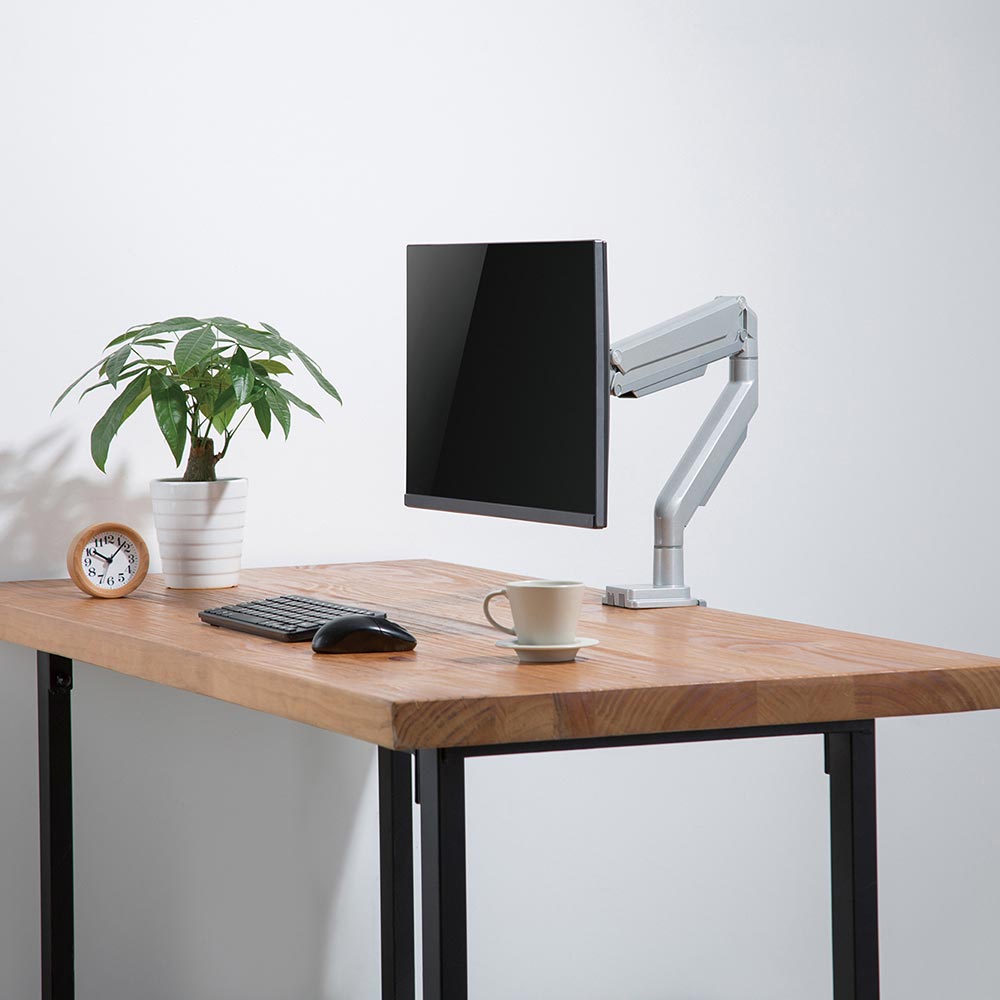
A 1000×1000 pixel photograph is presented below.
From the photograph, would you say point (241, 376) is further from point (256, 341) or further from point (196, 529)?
point (196, 529)

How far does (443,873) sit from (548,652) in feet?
0.86

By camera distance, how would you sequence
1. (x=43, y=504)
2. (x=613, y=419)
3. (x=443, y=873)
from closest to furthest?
(x=443, y=873) → (x=43, y=504) → (x=613, y=419)

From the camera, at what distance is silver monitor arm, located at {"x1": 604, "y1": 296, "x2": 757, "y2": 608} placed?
194 cm

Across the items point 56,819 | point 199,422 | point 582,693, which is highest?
point 199,422

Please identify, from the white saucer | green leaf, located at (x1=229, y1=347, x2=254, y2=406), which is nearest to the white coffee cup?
the white saucer

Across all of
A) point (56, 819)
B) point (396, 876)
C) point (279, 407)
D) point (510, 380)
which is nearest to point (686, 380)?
point (510, 380)

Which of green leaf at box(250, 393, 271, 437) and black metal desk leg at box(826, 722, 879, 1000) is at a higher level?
green leaf at box(250, 393, 271, 437)

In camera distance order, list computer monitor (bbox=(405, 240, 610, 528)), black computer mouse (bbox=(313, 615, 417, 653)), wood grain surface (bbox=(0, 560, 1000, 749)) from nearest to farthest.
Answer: wood grain surface (bbox=(0, 560, 1000, 749)) < black computer mouse (bbox=(313, 615, 417, 653)) < computer monitor (bbox=(405, 240, 610, 528))

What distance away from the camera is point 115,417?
218 cm

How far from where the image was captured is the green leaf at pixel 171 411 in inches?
84.4

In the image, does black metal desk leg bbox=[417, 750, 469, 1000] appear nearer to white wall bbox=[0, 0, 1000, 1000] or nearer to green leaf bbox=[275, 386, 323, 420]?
green leaf bbox=[275, 386, 323, 420]

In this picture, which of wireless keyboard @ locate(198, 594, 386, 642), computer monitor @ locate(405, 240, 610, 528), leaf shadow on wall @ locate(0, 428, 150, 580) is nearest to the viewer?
wireless keyboard @ locate(198, 594, 386, 642)

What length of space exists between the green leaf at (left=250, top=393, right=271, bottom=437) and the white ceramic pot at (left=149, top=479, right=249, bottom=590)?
9 cm

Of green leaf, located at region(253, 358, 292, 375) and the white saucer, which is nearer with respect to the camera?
the white saucer
